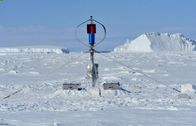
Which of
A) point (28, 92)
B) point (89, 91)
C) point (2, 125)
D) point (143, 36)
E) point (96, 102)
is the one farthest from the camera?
point (143, 36)

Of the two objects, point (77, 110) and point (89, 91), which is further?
point (89, 91)

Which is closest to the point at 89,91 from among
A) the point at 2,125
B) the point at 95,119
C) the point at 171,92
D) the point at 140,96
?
the point at 140,96

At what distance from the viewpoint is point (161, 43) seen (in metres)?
152

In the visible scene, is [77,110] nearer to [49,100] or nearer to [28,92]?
[49,100]

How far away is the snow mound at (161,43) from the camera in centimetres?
14975

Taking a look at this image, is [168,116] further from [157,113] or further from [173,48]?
[173,48]

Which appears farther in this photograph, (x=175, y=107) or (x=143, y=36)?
(x=143, y=36)

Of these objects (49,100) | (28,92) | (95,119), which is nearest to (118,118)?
(95,119)

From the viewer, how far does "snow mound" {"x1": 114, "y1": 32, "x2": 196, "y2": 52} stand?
14975 centimetres

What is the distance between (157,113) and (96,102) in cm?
247

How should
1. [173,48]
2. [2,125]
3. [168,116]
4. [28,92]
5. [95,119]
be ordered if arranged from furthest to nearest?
1. [173,48]
2. [28,92]
3. [168,116]
4. [95,119]
5. [2,125]

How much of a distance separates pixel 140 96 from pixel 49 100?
2.65 meters

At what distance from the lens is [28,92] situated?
55.2 ft

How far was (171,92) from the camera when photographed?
17.1 metres
